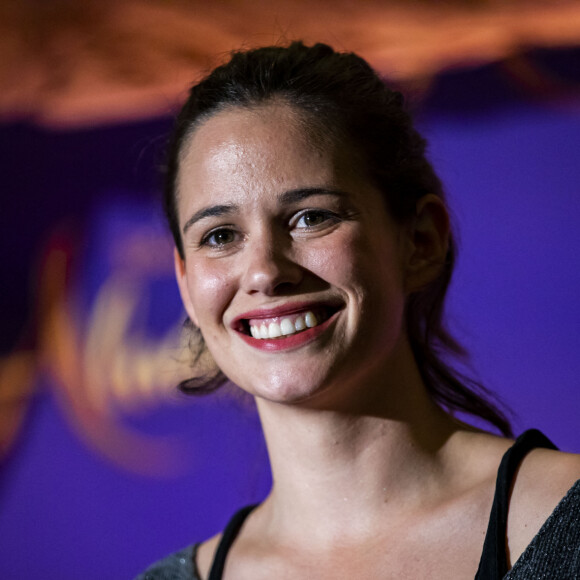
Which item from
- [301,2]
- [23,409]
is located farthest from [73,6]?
[23,409]

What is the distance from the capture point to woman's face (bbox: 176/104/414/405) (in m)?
1.30

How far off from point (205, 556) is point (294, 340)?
1.59ft

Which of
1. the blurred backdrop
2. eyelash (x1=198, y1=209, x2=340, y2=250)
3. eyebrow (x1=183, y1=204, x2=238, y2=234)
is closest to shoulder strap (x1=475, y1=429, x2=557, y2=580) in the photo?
eyelash (x1=198, y1=209, x2=340, y2=250)

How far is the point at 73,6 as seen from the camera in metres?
2.34

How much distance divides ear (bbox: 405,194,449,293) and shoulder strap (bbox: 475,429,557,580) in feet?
0.98

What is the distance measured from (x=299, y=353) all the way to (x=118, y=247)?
109 centimetres

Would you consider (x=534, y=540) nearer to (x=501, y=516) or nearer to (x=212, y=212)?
(x=501, y=516)

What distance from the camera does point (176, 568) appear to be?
1.57 m

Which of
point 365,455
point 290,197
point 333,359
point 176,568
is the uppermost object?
point 290,197

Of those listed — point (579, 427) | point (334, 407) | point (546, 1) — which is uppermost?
point (546, 1)

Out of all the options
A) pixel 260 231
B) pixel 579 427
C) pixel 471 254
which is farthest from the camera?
pixel 471 254

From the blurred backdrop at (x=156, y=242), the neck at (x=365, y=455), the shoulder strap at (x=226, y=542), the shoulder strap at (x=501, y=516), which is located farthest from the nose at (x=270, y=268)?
the blurred backdrop at (x=156, y=242)

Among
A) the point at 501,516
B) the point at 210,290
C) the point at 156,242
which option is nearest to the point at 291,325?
the point at 210,290

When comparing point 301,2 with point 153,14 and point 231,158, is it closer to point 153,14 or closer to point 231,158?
point 153,14
